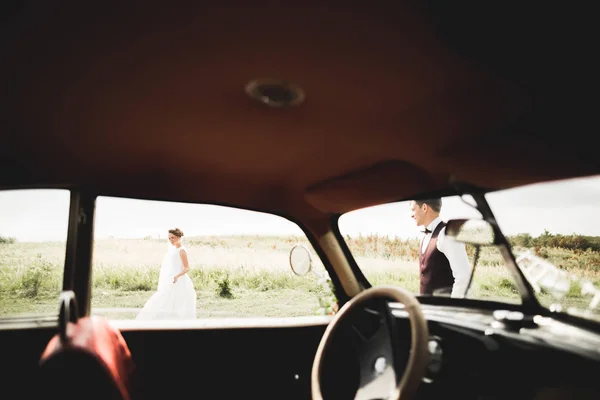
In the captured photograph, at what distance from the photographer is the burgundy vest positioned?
2807 millimetres

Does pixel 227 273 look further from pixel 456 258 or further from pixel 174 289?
pixel 456 258

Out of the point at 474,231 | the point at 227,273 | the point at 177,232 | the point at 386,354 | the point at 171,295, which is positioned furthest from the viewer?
the point at 227,273

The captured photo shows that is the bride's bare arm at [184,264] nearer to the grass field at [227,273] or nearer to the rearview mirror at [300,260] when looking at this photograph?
the grass field at [227,273]

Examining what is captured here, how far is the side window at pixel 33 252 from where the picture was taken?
106 inches

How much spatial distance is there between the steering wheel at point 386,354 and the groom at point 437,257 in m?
0.85

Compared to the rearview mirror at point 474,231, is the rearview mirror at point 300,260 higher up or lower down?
lower down

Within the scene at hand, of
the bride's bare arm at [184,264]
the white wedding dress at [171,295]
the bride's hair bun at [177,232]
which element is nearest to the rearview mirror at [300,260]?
the white wedding dress at [171,295]

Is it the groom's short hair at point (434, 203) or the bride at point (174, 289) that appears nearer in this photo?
the groom's short hair at point (434, 203)

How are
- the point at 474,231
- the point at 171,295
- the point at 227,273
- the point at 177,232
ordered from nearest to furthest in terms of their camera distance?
1. the point at 474,231
2. the point at 171,295
3. the point at 177,232
4. the point at 227,273

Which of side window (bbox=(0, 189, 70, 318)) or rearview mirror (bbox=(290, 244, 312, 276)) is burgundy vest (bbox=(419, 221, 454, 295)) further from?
side window (bbox=(0, 189, 70, 318))

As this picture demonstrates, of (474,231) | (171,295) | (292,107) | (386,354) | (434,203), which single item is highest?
(292,107)

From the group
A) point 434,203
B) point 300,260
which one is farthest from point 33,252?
point 434,203

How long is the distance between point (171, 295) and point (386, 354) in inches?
131

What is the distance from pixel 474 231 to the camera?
93.1 inches
